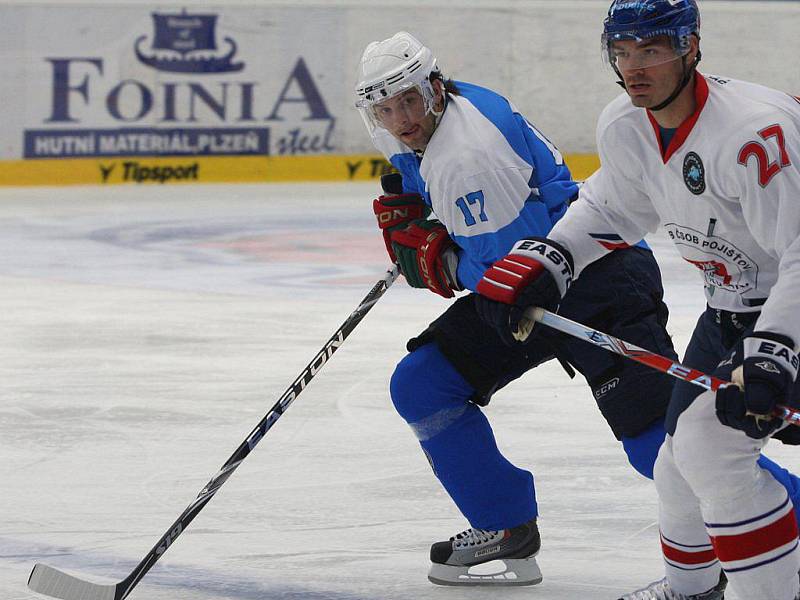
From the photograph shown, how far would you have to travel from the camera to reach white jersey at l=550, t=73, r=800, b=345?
7.38ft

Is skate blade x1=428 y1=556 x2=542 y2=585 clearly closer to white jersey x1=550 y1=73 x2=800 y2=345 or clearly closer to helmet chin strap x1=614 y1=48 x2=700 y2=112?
white jersey x1=550 y1=73 x2=800 y2=345

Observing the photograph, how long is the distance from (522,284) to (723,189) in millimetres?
414

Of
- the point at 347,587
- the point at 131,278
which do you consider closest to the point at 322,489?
the point at 347,587

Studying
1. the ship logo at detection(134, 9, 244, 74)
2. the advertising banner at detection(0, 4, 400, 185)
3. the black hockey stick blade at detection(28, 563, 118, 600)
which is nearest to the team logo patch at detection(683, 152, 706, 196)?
the black hockey stick blade at detection(28, 563, 118, 600)

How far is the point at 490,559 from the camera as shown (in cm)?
305

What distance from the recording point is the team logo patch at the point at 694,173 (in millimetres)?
2334

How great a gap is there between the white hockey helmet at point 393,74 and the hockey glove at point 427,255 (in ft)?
0.89

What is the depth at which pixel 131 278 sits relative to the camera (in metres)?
6.74


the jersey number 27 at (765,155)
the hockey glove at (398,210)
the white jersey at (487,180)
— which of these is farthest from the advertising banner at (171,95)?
the jersey number 27 at (765,155)

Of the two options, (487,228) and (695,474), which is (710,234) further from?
(487,228)

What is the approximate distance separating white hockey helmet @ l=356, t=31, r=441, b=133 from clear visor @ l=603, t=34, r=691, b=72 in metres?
0.58

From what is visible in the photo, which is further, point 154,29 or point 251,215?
point 154,29

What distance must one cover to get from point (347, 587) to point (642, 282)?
A: 790 millimetres

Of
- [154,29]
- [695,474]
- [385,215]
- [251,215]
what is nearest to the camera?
[695,474]
